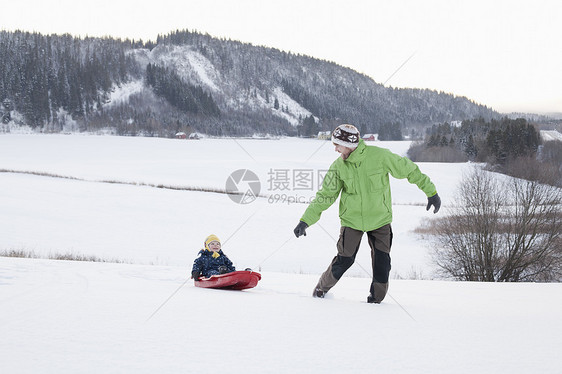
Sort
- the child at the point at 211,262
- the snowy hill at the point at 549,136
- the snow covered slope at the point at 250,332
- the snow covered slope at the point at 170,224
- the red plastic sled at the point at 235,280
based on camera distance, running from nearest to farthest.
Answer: the snow covered slope at the point at 250,332 → the red plastic sled at the point at 235,280 → the child at the point at 211,262 → the snow covered slope at the point at 170,224 → the snowy hill at the point at 549,136

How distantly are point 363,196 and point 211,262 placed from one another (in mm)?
2322

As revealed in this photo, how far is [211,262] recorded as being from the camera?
5570 millimetres

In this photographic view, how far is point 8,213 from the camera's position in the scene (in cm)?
2211

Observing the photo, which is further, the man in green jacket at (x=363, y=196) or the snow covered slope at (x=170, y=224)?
the snow covered slope at (x=170, y=224)

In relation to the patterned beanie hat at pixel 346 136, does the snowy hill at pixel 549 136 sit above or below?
above

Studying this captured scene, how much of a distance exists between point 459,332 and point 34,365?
2.57 metres

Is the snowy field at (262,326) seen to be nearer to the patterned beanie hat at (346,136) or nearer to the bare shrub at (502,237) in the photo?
the patterned beanie hat at (346,136)

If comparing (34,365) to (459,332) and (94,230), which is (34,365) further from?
(94,230)

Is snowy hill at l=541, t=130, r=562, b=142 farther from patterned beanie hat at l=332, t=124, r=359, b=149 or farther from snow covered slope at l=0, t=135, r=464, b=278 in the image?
patterned beanie hat at l=332, t=124, r=359, b=149

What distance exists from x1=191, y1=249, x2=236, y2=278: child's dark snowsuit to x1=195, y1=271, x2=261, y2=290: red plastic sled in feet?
1.11

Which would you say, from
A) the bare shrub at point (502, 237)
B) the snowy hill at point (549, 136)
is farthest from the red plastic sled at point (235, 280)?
the snowy hill at point (549, 136)

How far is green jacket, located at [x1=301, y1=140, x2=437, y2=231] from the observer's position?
425 centimetres

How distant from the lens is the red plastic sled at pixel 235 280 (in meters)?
4.94

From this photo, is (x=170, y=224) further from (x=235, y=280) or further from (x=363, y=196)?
(x=363, y=196)
